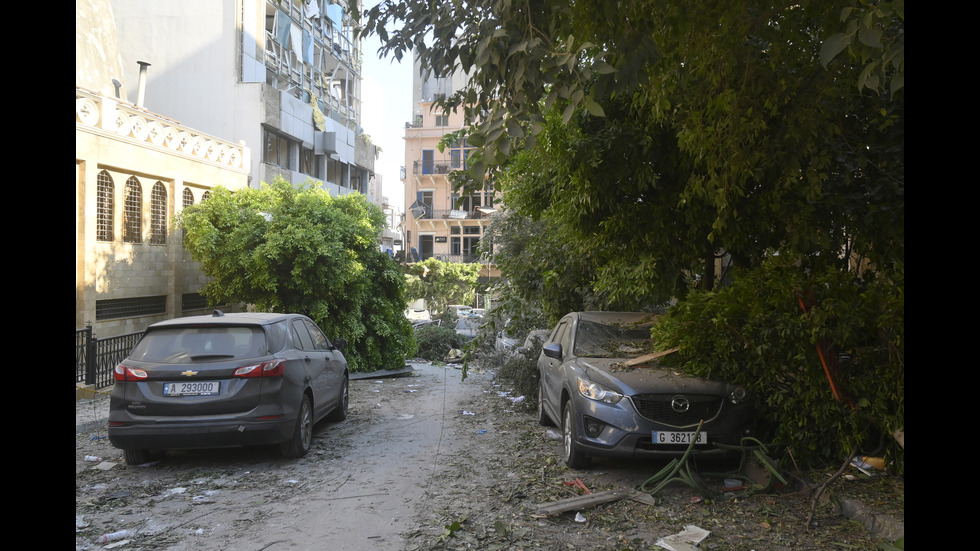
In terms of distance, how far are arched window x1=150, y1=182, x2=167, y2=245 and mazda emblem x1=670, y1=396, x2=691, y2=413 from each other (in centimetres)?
1736

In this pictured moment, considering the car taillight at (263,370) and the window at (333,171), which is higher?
the window at (333,171)

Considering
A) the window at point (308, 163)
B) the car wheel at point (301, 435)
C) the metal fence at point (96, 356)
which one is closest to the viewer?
the car wheel at point (301, 435)

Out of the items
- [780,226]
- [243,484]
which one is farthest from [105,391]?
[780,226]

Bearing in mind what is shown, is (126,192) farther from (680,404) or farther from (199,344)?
(680,404)

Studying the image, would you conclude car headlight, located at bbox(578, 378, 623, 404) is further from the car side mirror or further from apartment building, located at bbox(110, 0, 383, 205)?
apartment building, located at bbox(110, 0, 383, 205)

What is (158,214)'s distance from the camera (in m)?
20.4

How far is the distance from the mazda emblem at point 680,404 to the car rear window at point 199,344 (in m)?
4.20

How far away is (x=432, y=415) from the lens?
37.3ft

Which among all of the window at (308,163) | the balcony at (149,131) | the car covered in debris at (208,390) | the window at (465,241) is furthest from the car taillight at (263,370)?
the window at (465,241)

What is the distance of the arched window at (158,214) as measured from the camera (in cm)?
2008

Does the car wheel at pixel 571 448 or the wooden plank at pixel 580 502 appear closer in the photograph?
the wooden plank at pixel 580 502

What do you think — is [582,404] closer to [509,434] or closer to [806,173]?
[509,434]

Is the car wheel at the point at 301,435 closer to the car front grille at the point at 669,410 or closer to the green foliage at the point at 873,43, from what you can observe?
the car front grille at the point at 669,410

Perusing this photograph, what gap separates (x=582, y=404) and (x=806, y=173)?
357 centimetres
